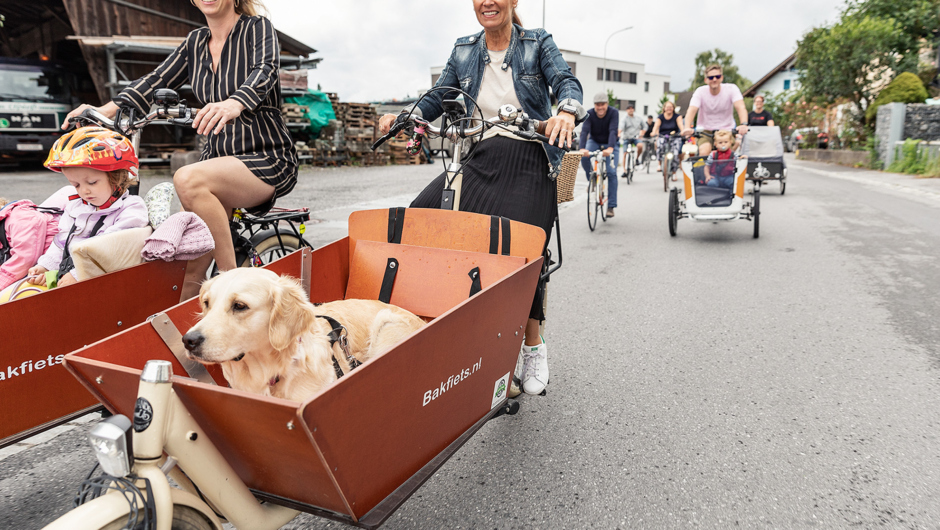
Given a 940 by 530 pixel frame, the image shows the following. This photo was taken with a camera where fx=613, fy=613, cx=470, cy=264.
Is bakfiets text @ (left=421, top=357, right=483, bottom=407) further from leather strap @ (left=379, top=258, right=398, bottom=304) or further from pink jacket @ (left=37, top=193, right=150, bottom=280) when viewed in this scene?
A: pink jacket @ (left=37, top=193, right=150, bottom=280)

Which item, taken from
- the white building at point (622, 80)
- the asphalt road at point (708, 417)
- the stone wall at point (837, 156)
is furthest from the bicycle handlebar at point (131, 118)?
the white building at point (622, 80)

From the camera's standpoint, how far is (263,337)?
2.03 m

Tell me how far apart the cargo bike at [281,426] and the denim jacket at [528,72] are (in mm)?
967

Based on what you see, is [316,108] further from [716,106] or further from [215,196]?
[215,196]

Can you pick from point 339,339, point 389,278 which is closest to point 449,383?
point 339,339

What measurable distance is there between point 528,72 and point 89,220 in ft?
7.33

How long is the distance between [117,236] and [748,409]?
10.6 ft

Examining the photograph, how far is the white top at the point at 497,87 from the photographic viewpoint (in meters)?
3.18

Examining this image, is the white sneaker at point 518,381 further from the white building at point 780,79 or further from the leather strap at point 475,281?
the white building at point 780,79

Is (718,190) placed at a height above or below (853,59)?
below

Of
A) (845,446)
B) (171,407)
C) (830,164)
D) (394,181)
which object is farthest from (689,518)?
(830,164)

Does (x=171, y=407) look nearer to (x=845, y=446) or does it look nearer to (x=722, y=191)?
(x=845, y=446)

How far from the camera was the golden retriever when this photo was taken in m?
1.91

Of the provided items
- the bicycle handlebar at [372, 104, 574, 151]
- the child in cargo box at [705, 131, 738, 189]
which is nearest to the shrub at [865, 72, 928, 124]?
the child in cargo box at [705, 131, 738, 189]
